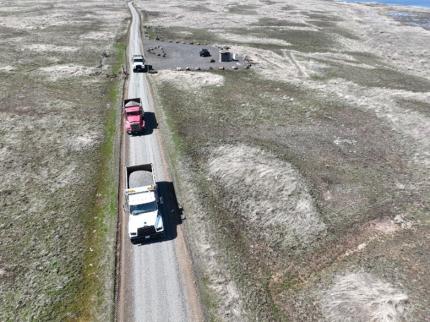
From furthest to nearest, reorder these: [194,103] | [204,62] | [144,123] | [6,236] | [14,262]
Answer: [204,62] → [194,103] → [144,123] → [6,236] → [14,262]

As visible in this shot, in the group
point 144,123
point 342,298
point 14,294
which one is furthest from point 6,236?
point 342,298

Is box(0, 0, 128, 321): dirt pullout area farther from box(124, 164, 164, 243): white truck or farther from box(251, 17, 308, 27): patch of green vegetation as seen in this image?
box(251, 17, 308, 27): patch of green vegetation

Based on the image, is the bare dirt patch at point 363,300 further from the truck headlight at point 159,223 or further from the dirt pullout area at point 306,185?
the truck headlight at point 159,223

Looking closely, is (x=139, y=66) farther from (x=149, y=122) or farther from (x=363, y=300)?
(x=363, y=300)

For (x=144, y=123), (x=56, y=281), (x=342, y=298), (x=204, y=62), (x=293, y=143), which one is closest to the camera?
(x=342, y=298)

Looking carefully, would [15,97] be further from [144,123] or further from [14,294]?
[14,294]

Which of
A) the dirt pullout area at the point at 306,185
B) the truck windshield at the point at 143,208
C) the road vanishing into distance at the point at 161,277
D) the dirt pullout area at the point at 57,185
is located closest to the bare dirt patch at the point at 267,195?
the dirt pullout area at the point at 306,185
